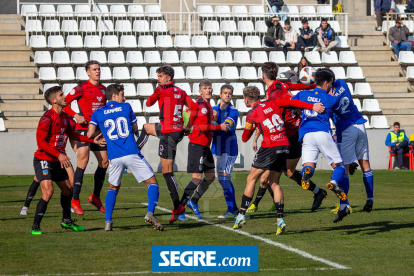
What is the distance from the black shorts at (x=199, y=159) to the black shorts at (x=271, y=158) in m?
1.22

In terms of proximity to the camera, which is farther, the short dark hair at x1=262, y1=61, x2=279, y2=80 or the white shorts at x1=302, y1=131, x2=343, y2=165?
the white shorts at x1=302, y1=131, x2=343, y2=165

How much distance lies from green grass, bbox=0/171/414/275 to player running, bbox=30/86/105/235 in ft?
1.02

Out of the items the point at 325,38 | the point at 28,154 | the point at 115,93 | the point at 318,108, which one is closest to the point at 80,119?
the point at 115,93

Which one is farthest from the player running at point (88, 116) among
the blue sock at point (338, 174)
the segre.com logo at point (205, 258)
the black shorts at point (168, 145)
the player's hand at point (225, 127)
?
the blue sock at point (338, 174)

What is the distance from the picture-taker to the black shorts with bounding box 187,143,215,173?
8352 mm

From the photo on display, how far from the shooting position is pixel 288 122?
29.8 feet

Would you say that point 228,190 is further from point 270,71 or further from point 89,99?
point 89,99

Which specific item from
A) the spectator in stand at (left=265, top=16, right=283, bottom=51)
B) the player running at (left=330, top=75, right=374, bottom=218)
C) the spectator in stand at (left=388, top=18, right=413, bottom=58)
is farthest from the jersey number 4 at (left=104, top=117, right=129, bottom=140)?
the spectator in stand at (left=388, top=18, right=413, bottom=58)

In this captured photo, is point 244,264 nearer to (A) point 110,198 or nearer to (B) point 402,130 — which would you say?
(A) point 110,198

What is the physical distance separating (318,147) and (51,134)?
12.1ft

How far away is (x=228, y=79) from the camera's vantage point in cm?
2162

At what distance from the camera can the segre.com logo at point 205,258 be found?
557 centimetres

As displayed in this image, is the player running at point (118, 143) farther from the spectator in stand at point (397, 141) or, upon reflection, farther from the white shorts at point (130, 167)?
the spectator in stand at point (397, 141)

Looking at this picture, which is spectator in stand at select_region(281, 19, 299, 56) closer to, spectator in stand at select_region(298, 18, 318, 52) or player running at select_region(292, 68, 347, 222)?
spectator in stand at select_region(298, 18, 318, 52)
